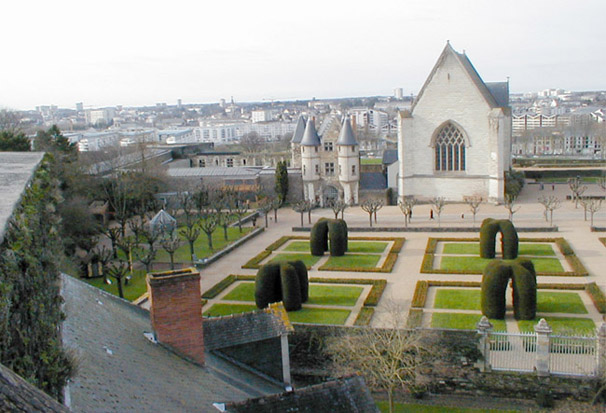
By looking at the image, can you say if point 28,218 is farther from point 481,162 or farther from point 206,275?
point 481,162

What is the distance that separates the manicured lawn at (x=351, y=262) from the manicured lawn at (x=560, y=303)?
8188 millimetres

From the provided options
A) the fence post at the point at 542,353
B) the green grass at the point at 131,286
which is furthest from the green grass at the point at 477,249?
the green grass at the point at 131,286

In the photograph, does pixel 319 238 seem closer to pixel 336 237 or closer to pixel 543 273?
pixel 336 237

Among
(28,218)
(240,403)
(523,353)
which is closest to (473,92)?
(523,353)

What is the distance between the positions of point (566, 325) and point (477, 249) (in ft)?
38.0

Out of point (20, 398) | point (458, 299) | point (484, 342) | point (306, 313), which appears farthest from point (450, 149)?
point (20, 398)

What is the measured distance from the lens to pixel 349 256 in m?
30.4

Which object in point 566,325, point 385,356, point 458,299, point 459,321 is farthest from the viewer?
point 458,299

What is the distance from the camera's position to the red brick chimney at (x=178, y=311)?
1013cm

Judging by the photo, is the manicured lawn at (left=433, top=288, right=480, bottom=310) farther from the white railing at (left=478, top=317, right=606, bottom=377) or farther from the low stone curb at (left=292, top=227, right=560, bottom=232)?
the low stone curb at (left=292, top=227, right=560, bottom=232)

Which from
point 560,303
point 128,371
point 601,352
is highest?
point 128,371

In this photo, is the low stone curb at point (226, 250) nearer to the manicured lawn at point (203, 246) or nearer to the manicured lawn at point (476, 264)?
the manicured lawn at point (203, 246)

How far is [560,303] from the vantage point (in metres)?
21.7

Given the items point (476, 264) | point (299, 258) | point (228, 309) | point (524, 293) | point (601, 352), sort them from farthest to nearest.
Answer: point (299, 258) < point (476, 264) < point (228, 309) < point (524, 293) < point (601, 352)
